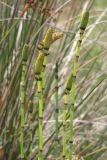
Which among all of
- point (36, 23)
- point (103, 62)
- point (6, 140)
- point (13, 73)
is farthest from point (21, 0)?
point (103, 62)

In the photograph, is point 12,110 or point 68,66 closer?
point 12,110

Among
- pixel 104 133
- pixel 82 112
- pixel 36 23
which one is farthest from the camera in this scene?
pixel 82 112

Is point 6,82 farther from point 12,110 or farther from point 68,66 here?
point 68,66

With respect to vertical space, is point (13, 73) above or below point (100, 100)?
above

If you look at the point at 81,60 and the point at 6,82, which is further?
the point at 81,60

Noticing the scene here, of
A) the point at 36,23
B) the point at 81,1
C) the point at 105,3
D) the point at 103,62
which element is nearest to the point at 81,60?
the point at 103,62

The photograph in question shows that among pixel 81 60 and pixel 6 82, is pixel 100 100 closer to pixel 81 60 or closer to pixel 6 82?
pixel 81 60

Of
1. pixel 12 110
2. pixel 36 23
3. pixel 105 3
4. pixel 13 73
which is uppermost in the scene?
pixel 36 23

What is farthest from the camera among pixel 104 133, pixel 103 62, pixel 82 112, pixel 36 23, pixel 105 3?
pixel 105 3

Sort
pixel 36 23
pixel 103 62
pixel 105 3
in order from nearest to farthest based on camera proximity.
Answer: pixel 36 23
pixel 103 62
pixel 105 3
